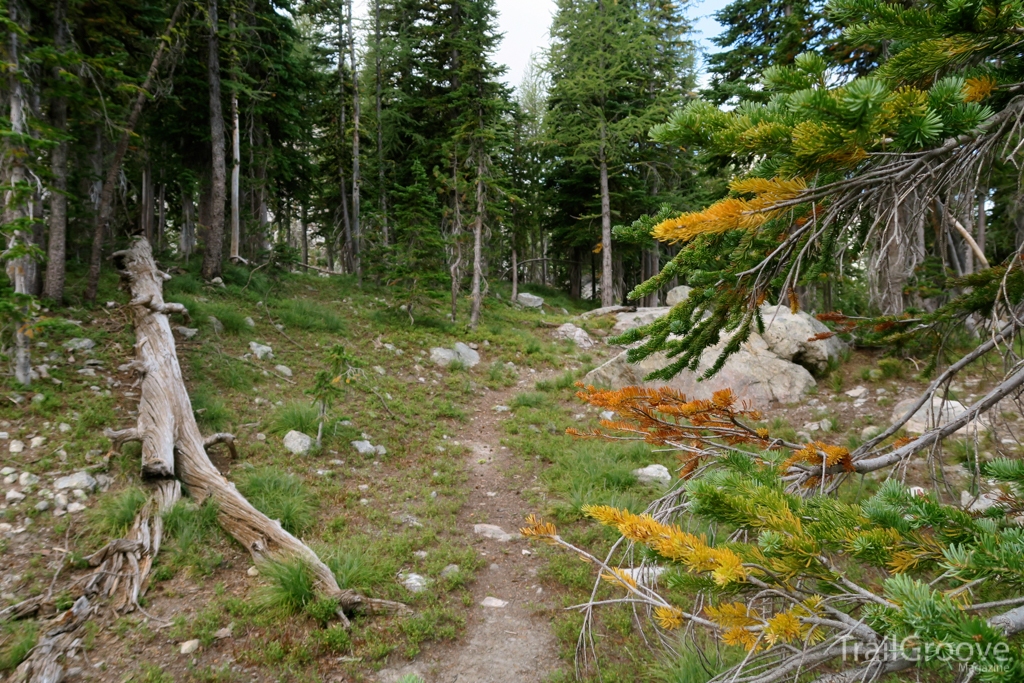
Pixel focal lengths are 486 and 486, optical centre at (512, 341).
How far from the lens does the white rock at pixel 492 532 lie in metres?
6.00

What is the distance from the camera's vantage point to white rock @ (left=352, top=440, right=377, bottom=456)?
24.8 ft

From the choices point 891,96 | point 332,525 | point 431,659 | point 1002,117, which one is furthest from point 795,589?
point 332,525

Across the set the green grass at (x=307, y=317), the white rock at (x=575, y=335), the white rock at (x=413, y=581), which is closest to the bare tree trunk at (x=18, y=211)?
the green grass at (x=307, y=317)

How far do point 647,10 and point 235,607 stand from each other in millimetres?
28005

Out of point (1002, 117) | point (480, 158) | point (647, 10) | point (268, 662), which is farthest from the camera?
point (647, 10)

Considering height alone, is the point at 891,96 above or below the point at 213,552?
above

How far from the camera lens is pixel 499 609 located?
187 inches

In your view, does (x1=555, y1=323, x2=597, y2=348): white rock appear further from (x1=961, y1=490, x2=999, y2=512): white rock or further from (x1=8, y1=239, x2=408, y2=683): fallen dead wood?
(x1=8, y1=239, x2=408, y2=683): fallen dead wood

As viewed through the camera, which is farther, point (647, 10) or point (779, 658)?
point (647, 10)

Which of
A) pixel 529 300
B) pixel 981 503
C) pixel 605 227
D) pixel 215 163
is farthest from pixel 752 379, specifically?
pixel 215 163

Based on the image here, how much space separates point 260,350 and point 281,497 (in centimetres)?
500

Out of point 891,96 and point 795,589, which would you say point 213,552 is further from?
point 891,96

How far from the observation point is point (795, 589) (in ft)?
4.71

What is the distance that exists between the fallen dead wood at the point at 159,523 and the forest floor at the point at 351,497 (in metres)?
0.14
